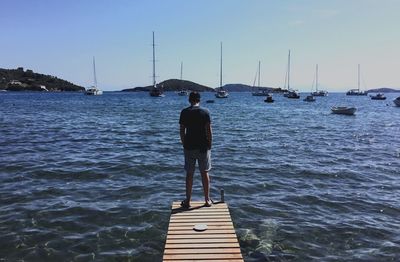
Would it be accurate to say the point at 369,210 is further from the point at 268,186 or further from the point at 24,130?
the point at 24,130

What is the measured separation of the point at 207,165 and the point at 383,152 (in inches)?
792

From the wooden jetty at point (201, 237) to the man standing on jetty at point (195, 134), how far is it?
0.68 m

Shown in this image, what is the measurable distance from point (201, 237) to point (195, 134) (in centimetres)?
278

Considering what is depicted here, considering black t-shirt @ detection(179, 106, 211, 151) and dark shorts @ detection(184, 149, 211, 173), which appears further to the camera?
dark shorts @ detection(184, 149, 211, 173)

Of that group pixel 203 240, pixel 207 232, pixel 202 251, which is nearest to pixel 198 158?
pixel 207 232

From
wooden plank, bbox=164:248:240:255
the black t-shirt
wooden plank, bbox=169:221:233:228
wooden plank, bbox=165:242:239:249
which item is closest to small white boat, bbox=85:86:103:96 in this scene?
the black t-shirt

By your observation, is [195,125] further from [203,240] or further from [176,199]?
[176,199]

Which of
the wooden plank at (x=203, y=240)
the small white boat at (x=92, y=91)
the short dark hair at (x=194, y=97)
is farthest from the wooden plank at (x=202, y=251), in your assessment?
the small white boat at (x=92, y=91)

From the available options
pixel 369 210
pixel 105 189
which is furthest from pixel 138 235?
pixel 369 210

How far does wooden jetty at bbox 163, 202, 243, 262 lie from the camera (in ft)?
24.2

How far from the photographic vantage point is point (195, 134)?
33.3 feet

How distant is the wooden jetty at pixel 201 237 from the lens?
24.2ft

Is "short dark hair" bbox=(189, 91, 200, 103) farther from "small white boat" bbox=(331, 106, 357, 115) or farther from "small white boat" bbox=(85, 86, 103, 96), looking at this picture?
"small white boat" bbox=(85, 86, 103, 96)

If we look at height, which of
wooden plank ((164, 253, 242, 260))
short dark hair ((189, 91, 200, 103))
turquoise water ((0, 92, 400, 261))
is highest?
short dark hair ((189, 91, 200, 103))
